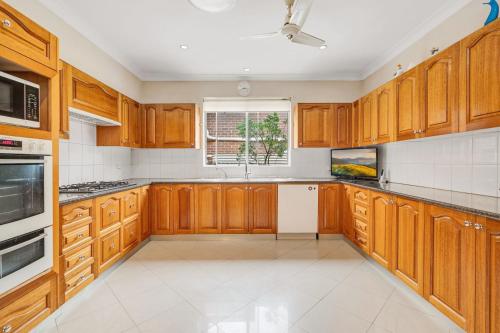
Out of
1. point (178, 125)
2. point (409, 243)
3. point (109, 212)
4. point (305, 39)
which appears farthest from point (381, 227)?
point (178, 125)

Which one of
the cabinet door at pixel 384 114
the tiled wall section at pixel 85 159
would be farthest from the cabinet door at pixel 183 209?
the cabinet door at pixel 384 114

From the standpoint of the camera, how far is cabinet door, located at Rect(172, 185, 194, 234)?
3539 mm

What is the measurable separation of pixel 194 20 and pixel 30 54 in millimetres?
1507

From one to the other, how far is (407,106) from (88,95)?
320 cm

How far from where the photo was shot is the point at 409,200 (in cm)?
210

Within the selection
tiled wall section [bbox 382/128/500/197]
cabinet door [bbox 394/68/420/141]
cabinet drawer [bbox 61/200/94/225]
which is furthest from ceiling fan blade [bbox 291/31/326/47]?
cabinet drawer [bbox 61/200/94/225]

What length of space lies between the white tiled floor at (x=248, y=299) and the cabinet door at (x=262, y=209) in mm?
567

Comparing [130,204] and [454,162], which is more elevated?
[454,162]

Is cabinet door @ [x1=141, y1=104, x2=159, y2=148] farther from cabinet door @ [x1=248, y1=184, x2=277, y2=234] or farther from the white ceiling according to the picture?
cabinet door @ [x1=248, y1=184, x2=277, y2=234]

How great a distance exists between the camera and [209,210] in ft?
11.7

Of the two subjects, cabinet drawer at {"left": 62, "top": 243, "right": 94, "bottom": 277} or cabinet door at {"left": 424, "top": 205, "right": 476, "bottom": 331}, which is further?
cabinet drawer at {"left": 62, "top": 243, "right": 94, "bottom": 277}

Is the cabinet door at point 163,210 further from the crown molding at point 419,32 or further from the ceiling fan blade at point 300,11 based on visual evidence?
the crown molding at point 419,32

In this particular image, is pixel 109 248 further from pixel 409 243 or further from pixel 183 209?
pixel 409 243

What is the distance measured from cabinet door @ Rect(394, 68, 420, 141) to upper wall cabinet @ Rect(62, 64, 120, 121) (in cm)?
318
